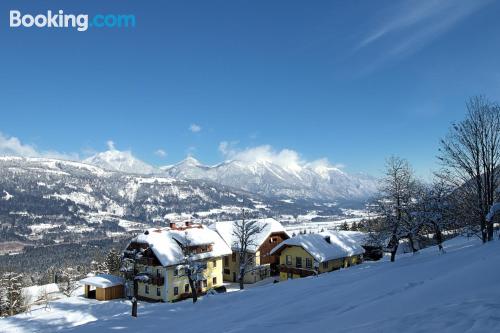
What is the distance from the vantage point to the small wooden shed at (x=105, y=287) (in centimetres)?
5400

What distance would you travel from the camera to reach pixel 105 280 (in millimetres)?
55000

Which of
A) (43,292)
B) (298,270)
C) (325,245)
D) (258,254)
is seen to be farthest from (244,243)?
(43,292)

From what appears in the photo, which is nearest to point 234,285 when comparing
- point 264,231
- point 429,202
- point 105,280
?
point 264,231

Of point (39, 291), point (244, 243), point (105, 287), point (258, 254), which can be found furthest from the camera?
point (39, 291)

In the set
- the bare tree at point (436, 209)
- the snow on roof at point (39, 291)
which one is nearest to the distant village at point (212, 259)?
the bare tree at point (436, 209)

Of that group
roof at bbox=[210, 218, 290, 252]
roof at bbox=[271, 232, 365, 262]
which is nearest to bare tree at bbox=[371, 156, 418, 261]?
roof at bbox=[271, 232, 365, 262]

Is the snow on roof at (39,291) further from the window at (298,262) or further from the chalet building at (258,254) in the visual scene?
the window at (298,262)

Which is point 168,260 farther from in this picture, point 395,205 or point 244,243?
point 395,205

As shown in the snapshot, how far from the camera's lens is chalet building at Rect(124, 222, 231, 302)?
52500 millimetres

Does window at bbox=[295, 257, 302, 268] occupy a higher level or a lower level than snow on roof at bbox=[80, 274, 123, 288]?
higher

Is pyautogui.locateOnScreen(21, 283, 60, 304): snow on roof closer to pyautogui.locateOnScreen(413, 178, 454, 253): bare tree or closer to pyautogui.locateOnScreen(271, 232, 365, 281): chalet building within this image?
pyautogui.locateOnScreen(271, 232, 365, 281): chalet building

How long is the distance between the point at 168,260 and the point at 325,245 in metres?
25.8

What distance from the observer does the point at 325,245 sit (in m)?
59.7

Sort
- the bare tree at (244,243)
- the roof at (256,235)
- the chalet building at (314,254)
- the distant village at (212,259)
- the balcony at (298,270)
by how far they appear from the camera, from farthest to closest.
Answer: the roof at (256,235) < the chalet building at (314,254) < the balcony at (298,270) < the distant village at (212,259) < the bare tree at (244,243)
